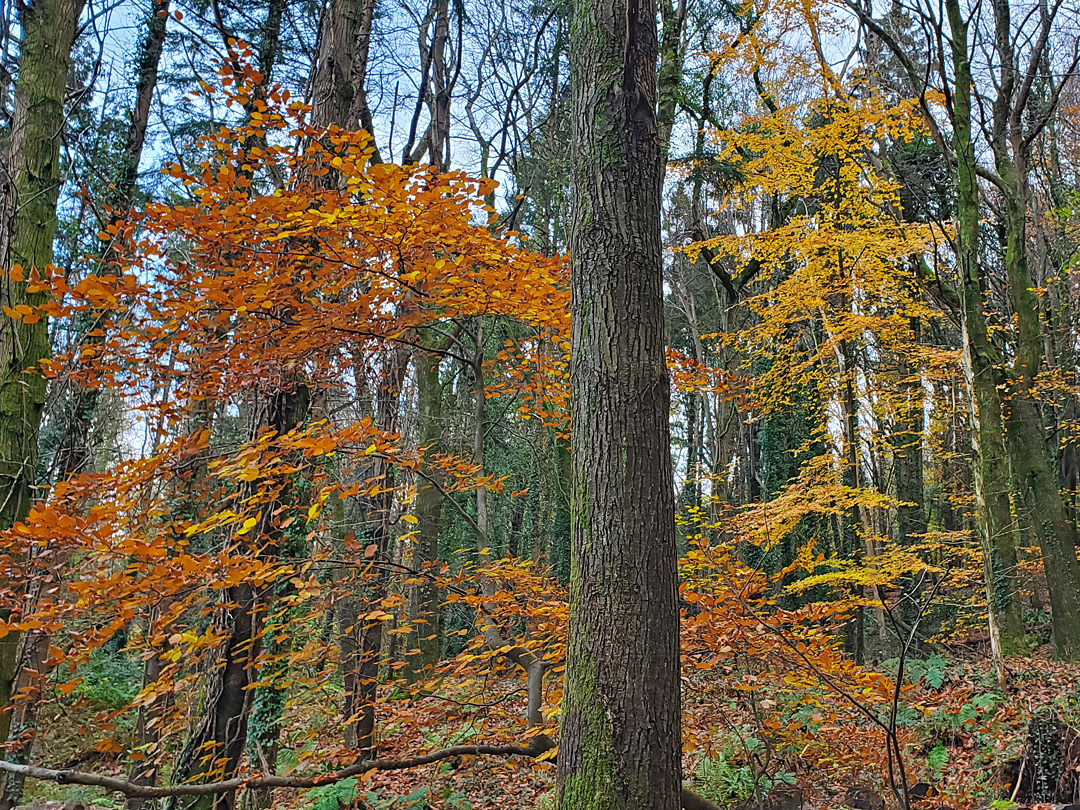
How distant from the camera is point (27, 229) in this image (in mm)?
4172

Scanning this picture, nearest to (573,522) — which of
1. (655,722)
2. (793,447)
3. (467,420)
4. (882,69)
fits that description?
(655,722)

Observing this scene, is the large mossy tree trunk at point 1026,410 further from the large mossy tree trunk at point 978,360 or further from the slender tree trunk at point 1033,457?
the large mossy tree trunk at point 978,360

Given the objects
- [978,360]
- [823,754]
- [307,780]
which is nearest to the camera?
[307,780]

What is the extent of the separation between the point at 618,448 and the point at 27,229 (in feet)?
13.6

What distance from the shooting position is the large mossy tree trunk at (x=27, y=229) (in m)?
3.95

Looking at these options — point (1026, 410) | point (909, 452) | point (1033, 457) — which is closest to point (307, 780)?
point (1033, 457)

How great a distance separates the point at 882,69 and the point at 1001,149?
489 centimetres

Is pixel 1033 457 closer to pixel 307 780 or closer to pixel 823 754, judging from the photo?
pixel 823 754

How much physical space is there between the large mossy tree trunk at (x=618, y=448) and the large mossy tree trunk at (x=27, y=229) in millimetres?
3518

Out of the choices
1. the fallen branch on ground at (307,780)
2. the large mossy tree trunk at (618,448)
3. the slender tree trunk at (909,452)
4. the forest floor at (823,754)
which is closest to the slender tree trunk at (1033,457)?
the forest floor at (823,754)

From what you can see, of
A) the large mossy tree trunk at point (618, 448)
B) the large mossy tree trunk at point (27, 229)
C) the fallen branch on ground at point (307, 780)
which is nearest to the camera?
the large mossy tree trunk at point (618, 448)

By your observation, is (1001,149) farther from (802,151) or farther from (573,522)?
(573,522)

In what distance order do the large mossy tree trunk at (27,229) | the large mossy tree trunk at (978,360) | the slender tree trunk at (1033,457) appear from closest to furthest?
the large mossy tree trunk at (27,229)
the large mossy tree trunk at (978,360)
the slender tree trunk at (1033,457)

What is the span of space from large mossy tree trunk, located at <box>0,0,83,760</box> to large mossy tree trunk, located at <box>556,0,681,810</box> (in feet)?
11.5
